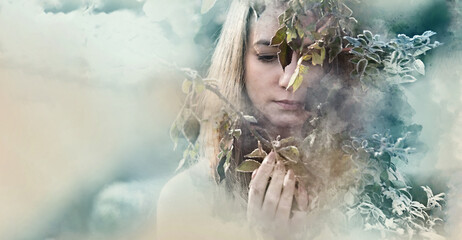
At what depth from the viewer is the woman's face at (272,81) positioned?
4.03 feet

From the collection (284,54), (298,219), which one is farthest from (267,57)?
(298,219)

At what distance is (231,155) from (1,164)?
1.74 feet

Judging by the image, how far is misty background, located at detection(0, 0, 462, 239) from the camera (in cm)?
127

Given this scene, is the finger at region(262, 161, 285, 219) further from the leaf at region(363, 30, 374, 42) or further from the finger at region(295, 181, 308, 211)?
the leaf at region(363, 30, 374, 42)

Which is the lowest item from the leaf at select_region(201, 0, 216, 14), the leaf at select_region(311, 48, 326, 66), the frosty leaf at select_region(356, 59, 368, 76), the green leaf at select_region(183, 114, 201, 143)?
the frosty leaf at select_region(356, 59, 368, 76)

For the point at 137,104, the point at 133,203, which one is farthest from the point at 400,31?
the point at 133,203

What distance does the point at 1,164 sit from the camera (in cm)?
130

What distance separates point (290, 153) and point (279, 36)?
9.9 inches

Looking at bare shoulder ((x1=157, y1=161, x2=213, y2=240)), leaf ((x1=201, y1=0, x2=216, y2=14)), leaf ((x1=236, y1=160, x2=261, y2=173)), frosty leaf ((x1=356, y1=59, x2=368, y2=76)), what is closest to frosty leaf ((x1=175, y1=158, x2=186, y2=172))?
bare shoulder ((x1=157, y1=161, x2=213, y2=240))

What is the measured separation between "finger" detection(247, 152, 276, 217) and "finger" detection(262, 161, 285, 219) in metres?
0.01

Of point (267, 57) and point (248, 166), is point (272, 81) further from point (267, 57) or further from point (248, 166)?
point (248, 166)

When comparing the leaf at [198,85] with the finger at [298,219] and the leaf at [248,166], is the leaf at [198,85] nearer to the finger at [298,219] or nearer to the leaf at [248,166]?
the leaf at [248,166]

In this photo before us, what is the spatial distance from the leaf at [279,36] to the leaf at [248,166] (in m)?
0.26

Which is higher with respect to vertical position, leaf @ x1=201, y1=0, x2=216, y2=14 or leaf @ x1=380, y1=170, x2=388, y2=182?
leaf @ x1=201, y1=0, x2=216, y2=14
